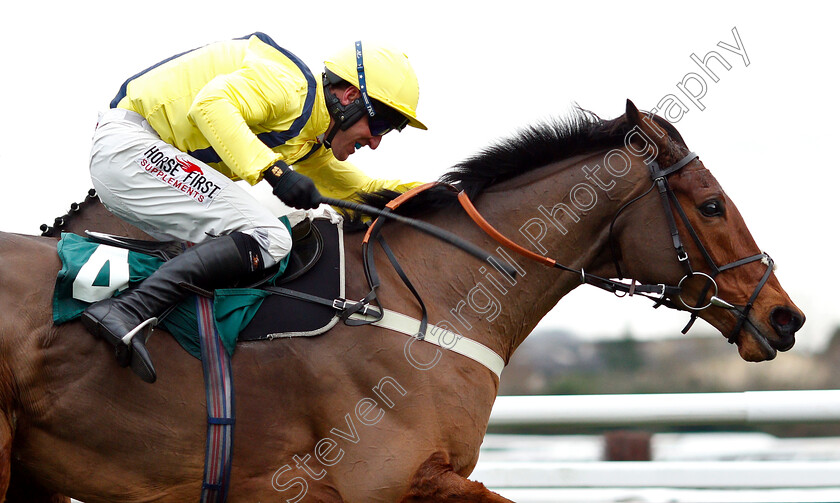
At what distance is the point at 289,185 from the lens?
2.57m

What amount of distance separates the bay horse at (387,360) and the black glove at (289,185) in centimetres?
32

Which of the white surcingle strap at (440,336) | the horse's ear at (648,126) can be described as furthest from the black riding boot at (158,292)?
the horse's ear at (648,126)

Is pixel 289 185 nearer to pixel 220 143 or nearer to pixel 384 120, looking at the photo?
pixel 220 143

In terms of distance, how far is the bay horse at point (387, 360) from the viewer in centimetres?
245

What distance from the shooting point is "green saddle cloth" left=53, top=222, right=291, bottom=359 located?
247 centimetres

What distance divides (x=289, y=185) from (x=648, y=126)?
1.36 meters

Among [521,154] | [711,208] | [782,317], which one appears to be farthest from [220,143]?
[782,317]

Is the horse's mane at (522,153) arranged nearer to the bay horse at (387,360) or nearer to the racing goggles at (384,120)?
the bay horse at (387,360)

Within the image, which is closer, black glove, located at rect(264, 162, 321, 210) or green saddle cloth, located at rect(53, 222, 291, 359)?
green saddle cloth, located at rect(53, 222, 291, 359)

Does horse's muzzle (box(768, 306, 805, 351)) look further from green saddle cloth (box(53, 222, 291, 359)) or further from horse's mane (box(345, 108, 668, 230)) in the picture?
green saddle cloth (box(53, 222, 291, 359))

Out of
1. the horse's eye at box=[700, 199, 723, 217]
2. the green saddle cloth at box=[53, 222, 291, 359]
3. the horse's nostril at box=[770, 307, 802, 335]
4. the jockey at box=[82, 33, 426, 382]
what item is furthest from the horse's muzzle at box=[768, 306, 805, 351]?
the green saddle cloth at box=[53, 222, 291, 359]

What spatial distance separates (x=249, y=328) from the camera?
2574 mm

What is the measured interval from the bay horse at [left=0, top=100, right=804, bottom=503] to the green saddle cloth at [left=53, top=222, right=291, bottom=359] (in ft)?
0.18

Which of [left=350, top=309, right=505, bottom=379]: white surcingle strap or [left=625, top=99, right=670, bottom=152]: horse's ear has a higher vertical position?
[left=625, top=99, right=670, bottom=152]: horse's ear
